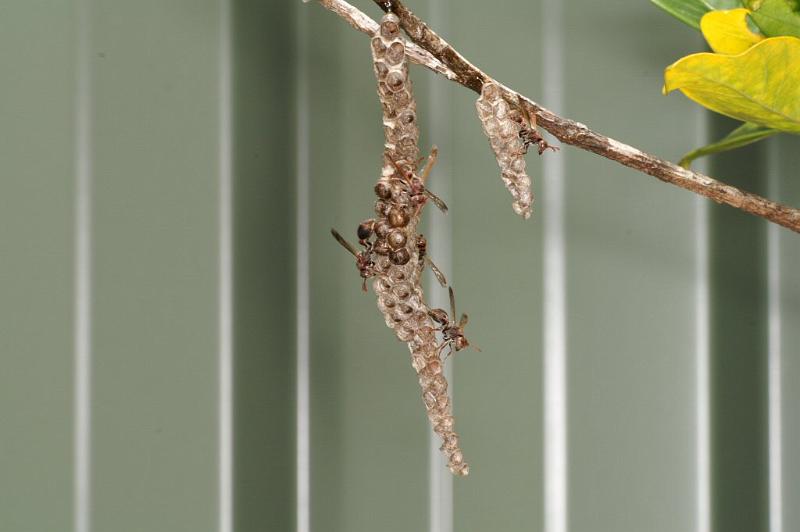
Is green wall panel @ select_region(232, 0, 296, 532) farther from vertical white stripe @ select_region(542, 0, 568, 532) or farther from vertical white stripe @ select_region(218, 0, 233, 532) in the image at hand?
vertical white stripe @ select_region(542, 0, 568, 532)

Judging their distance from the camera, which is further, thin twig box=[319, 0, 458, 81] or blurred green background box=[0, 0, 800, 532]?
blurred green background box=[0, 0, 800, 532]

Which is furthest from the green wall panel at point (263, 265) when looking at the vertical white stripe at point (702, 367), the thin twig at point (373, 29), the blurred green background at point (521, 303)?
the vertical white stripe at point (702, 367)

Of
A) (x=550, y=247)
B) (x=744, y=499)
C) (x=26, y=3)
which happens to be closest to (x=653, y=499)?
(x=744, y=499)

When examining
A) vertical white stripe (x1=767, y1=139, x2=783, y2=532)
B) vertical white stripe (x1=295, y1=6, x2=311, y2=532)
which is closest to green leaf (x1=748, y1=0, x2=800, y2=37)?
vertical white stripe (x1=767, y1=139, x2=783, y2=532)

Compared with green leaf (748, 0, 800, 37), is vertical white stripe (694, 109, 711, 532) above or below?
below

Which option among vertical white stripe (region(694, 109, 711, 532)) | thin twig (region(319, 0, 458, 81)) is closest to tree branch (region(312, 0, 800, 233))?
thin twig (region(319, 0, 458, 81))

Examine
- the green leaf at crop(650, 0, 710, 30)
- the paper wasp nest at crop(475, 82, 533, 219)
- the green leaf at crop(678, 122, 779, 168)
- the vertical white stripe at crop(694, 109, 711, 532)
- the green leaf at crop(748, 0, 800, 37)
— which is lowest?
the vertical white stripe at crop(694, 109, 711, 532)

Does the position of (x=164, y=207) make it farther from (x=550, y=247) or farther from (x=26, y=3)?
(x=550, y=247)

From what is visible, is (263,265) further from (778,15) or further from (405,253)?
(778,15)
